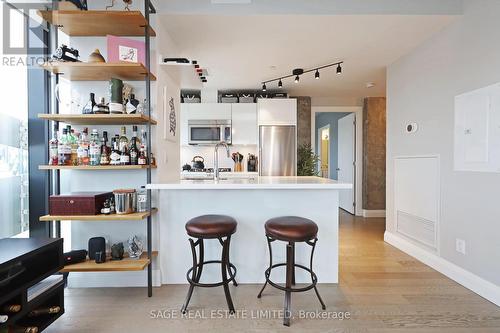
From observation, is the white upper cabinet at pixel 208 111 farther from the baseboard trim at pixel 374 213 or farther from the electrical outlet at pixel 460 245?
the electrical outlet at pixel 460 245

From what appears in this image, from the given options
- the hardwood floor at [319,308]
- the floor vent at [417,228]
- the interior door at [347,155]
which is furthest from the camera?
the interior door at [347,155]

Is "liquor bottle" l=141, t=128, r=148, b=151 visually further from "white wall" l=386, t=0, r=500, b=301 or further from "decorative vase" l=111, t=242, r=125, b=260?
"white wall" l=386, t=0, r=500, b=301

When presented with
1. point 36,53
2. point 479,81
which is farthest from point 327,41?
point 36,53

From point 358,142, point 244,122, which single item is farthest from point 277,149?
point 358,142

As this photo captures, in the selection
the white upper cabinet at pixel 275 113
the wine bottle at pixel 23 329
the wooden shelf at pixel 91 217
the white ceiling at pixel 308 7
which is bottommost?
the wine bottle at pixel 23 329

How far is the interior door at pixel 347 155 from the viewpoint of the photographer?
5.26m

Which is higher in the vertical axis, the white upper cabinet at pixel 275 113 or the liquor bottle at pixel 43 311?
the white upper cabinet at pixel 275 113

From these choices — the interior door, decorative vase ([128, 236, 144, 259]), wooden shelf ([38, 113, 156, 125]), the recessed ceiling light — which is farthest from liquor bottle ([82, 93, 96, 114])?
the interior door

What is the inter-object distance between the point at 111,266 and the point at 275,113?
335 centimetres

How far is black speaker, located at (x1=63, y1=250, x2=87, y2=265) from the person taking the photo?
1.93 m

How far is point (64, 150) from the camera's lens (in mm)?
1937

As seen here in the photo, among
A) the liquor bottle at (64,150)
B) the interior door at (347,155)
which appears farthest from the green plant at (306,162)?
the liquor bottle at (64,150)

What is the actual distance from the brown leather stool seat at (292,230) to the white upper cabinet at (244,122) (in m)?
2.74

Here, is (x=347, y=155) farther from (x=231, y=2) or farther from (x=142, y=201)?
(x=142, y=201)
